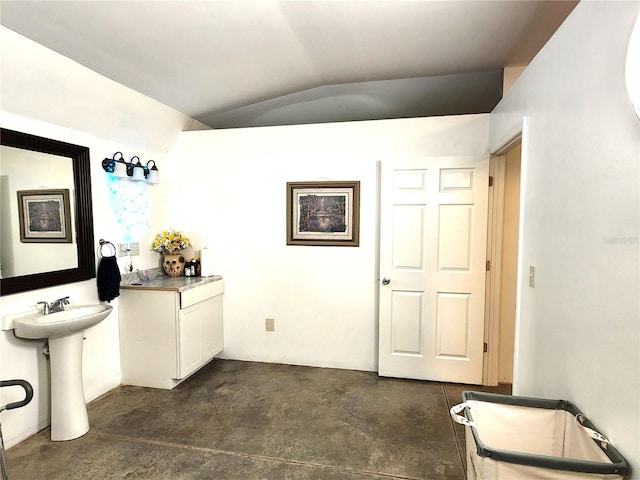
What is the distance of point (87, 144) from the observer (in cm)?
277

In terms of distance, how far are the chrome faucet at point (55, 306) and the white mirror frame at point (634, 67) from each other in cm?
313

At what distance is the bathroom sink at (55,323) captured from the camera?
2.14 metres

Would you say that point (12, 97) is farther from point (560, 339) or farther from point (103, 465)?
point (560, 339)

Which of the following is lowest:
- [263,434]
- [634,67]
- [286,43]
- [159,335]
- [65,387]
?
[263,434]

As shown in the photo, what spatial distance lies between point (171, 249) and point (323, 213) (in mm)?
1521

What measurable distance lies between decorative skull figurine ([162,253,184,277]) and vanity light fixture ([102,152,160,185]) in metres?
0.73

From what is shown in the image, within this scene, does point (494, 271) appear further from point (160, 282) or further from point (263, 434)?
point (160, 282)

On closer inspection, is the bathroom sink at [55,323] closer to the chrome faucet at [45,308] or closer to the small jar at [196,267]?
the chrome faucet at [45,308]

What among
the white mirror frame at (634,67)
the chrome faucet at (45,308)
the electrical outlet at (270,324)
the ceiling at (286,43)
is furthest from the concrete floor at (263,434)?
the ceiling at (286,43)

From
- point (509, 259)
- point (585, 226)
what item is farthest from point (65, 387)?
point (509, 259)

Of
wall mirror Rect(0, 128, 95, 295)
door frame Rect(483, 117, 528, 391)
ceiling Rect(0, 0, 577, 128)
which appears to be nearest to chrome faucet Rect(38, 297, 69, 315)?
wall mirror Rect(0, 128, 95, 295)

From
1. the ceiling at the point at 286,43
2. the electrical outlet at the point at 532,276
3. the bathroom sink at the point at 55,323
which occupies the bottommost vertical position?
the bathroom sink at the point at 55,323

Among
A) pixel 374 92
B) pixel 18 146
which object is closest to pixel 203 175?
pixel 18 146

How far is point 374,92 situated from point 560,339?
2.92 m
